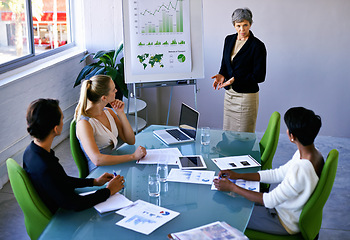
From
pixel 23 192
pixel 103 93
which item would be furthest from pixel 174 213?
pixel 103 93

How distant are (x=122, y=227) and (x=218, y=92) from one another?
13.3 ft

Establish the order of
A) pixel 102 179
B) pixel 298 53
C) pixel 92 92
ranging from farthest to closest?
pixel 298 53, pixel 92 92, pixel 102 179

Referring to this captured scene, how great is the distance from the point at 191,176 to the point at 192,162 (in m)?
0.23

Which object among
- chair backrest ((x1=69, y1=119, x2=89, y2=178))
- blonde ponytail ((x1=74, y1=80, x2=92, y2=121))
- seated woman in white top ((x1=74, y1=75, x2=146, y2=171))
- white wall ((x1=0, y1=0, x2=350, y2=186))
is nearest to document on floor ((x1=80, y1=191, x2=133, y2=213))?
seated woman in white top ((x1=74, y1=75, x2=146, y2=171))

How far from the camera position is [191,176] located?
2.68m

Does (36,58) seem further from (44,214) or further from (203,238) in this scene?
(203,238)

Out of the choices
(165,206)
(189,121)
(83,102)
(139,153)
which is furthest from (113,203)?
(189,121)

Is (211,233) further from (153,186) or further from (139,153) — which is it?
(139,153)

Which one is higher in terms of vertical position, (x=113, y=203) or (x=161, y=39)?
(x=161, y=39)

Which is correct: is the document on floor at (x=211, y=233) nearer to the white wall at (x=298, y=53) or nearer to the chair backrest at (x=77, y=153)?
the chair backrest at (x=77, y=153)

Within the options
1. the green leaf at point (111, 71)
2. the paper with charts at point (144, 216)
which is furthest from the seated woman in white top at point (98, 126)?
the green leaf at point (111, 71)

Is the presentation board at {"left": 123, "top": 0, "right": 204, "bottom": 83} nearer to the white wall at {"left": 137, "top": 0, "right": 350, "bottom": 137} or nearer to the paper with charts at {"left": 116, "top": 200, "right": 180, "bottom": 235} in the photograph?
the white wall at {"left": 137, "top": 0, "right": 350, "bottom": 137}

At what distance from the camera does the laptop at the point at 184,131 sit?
3330mm

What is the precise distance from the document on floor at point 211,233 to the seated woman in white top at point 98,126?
969mm
